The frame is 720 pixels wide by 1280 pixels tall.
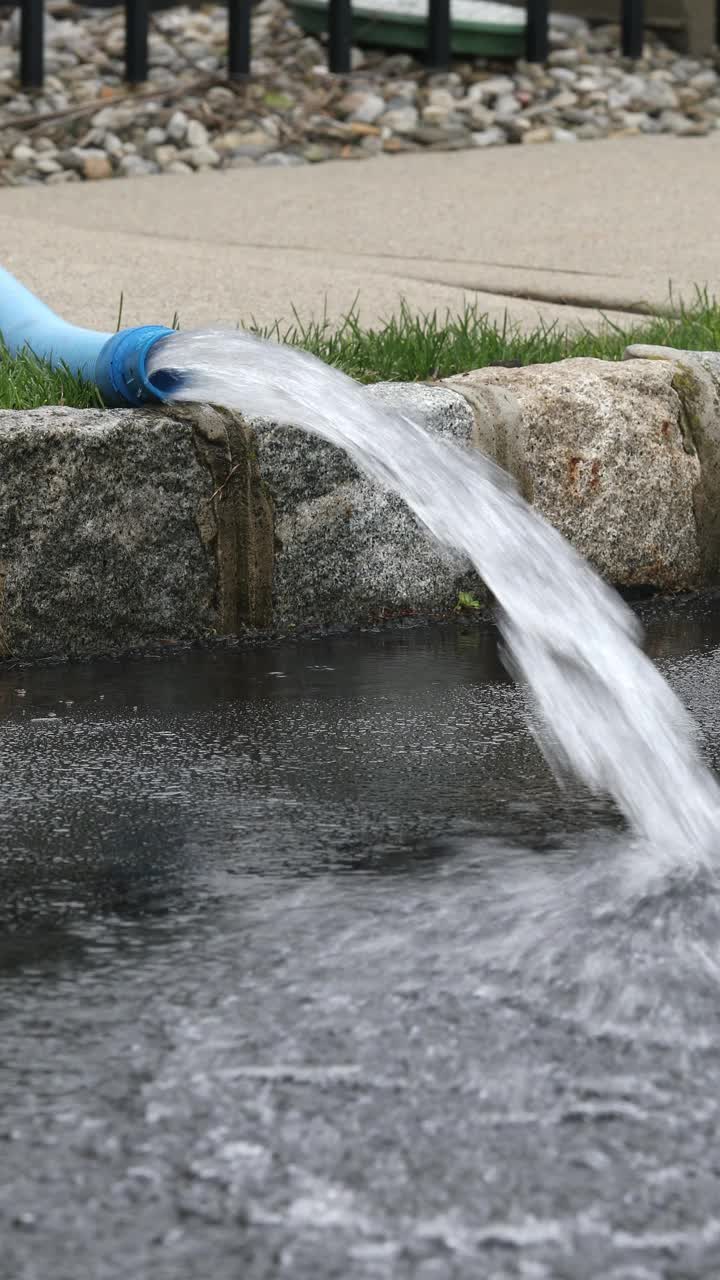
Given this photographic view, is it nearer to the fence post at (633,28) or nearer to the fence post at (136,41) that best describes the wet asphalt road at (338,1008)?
the fence post at (136,41)

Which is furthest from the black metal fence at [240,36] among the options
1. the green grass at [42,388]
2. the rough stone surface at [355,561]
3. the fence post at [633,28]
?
the rough stone surface at [355,561]

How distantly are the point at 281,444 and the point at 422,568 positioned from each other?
1.36 ft

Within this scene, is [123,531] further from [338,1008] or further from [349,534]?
[338,1008]

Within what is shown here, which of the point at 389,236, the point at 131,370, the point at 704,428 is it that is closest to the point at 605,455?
the point at 704,428

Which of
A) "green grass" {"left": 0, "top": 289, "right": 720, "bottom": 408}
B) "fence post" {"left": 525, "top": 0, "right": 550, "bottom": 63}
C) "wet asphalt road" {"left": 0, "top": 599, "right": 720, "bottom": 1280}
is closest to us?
"wet asphalt road" {"left": 0, "top": 599, "right": 720, "bottom": 1280}

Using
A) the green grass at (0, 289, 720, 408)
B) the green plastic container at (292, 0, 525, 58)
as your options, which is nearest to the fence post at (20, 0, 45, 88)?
the green plastic container at (292, 0, 525, 58)

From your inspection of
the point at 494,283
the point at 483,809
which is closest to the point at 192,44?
the point at 494,283

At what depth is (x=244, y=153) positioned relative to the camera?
8.27 m

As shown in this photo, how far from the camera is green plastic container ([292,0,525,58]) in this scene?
925 centimetres

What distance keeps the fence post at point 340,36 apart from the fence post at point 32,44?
1.31 metres

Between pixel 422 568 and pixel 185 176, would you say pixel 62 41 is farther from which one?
pixel 422 568

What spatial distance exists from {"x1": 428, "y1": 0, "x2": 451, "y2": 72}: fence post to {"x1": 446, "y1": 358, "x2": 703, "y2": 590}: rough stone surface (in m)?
5.07

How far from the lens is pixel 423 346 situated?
4520 mm

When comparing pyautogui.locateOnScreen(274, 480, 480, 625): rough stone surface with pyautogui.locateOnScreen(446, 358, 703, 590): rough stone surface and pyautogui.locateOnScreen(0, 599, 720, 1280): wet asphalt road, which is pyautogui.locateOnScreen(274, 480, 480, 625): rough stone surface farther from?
pyautogui.locateOnScreen(0, 599, 720, 1280): wet asphalt road
